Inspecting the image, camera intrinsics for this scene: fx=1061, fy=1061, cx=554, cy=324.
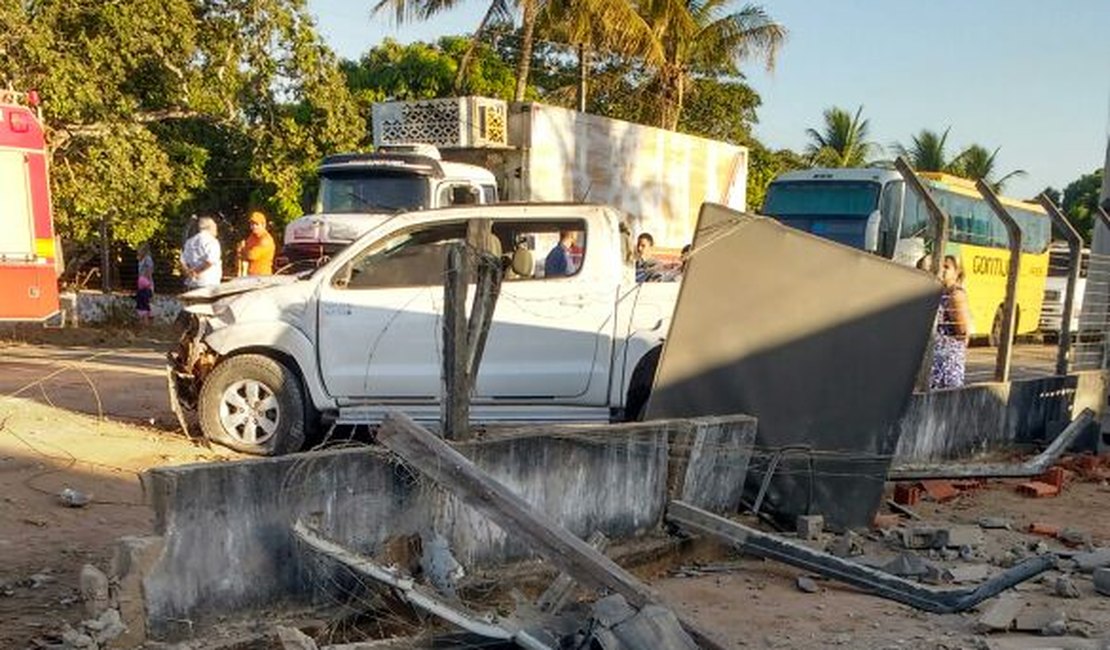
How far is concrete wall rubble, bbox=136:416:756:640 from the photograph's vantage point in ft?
14.3

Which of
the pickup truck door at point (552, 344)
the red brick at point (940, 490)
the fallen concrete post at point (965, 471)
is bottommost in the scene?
the red brick at point (940, 490)

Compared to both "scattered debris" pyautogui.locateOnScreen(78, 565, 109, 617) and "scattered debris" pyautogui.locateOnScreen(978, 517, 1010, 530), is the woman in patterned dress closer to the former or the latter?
"scattered debris" pyautogui.locateOnScreen(978, 517, 1010, 530)

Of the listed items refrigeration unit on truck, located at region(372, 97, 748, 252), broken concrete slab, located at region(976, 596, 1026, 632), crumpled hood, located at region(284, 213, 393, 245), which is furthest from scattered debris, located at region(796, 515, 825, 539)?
crumpled hood, located at region(284, 213, 393, 245)

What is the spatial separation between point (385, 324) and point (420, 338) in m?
0.29

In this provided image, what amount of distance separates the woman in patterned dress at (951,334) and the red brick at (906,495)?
1.93 metres

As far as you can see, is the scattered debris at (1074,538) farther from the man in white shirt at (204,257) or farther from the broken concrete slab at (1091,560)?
the man in white shirt at (204,257)

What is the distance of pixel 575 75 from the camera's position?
3375 centimetres

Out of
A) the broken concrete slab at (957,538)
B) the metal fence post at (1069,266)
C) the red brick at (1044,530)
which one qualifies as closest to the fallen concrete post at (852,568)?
the broken concrete slab at (957,538)

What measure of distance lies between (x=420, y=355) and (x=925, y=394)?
4196mm

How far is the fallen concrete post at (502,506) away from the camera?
4.63 metres

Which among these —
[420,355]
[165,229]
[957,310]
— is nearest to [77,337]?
[165,229]

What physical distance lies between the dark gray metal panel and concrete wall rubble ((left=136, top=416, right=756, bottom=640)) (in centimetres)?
52

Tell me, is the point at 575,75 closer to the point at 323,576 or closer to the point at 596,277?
the point at 596,277

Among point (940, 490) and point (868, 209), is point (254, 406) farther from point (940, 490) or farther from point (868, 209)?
point (868, 209)
